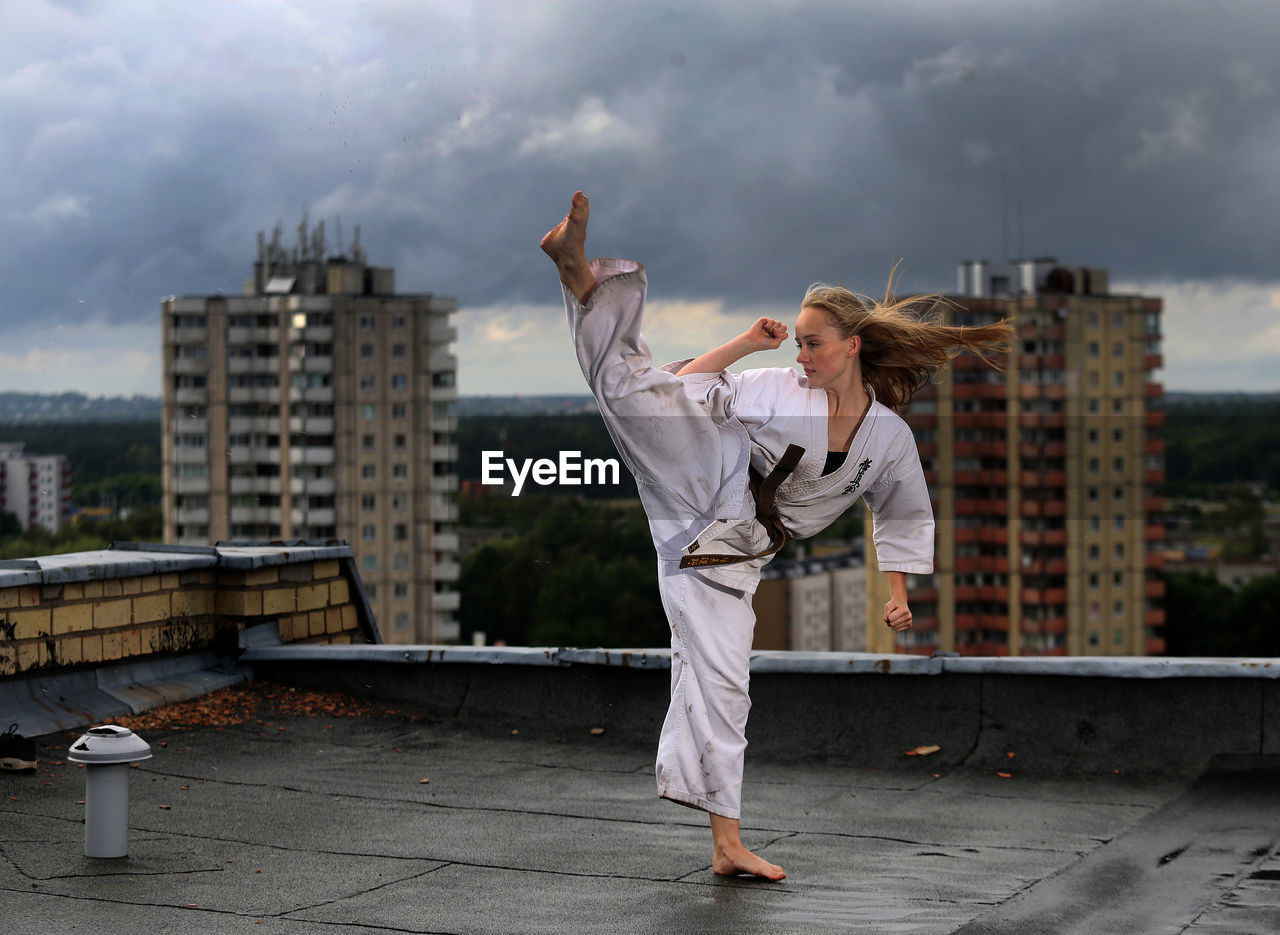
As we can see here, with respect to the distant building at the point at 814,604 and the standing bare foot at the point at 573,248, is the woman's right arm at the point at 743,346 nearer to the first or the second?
the standing bare foot at the point at 573,248

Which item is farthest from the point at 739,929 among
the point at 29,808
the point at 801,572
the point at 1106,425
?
the point at 801,572

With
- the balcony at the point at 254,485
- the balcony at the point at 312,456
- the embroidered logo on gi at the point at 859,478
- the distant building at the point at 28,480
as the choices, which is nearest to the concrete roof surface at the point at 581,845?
the embroidered logo on gi at the point at 859,478

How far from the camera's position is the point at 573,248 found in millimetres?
2854

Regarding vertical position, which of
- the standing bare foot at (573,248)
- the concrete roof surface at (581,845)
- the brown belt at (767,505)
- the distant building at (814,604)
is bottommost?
the distant building at (814,604)

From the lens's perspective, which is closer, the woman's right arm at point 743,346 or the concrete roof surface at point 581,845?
the concrete roof surface at point 581,845

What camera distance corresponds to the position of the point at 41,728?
4445 mm

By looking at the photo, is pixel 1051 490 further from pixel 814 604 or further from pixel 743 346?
pixel 743 346

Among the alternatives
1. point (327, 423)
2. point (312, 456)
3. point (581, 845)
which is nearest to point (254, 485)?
point (312, 456)

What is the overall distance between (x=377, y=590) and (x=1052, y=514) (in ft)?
116

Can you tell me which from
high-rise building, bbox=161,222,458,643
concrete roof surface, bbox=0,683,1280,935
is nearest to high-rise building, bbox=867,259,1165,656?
high-rise building, bbox=161,222,458,643

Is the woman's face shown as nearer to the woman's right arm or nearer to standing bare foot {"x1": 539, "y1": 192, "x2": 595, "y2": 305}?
the woman's right arm

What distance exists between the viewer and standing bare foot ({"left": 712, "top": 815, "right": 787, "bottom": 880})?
3164mm

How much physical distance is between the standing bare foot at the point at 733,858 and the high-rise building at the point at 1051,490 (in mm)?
62114

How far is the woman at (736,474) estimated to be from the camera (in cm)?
322
